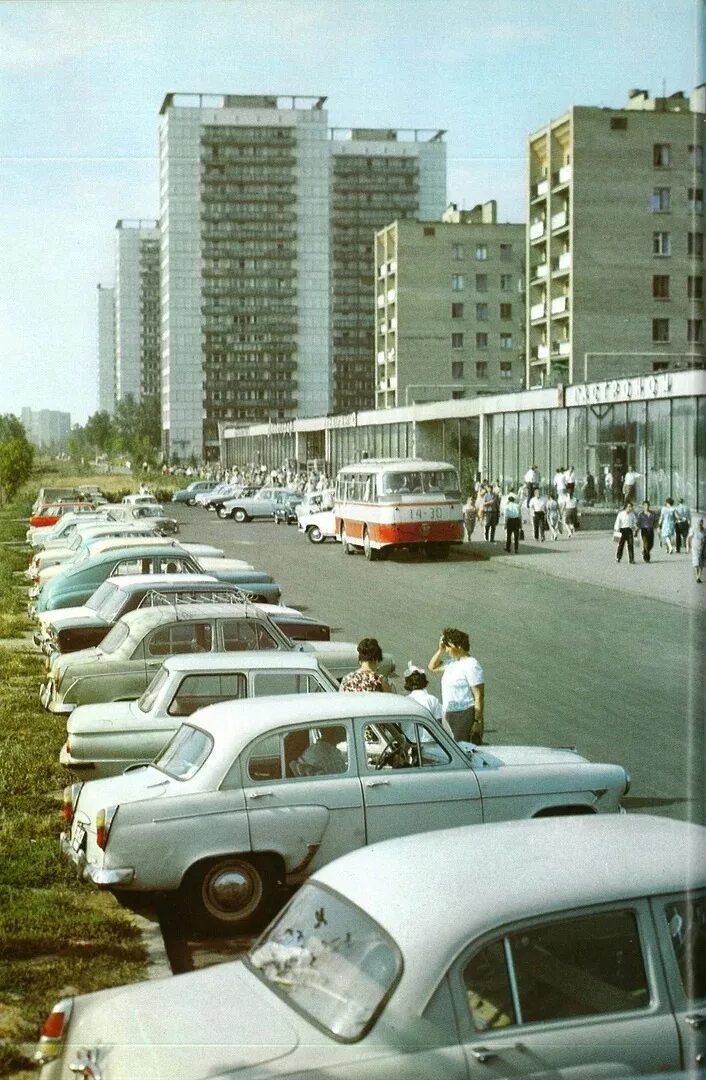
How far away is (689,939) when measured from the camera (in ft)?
12.5

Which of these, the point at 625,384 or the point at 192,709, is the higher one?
the point at 625,384

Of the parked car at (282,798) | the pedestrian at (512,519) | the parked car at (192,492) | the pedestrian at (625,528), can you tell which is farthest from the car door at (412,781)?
the parked car at (192,492)

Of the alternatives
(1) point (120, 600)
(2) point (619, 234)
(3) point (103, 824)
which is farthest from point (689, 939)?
(2) point (619, 234)

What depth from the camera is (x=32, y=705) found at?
12812 mm

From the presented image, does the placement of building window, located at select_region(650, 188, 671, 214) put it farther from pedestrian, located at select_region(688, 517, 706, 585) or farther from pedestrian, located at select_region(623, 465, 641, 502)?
pedestrian, located at select_region(688, 517, 706, 585)

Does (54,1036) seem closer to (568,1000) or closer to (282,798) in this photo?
(568,1000)

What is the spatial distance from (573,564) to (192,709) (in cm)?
2014

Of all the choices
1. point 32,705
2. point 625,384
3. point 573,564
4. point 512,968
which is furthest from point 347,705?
point 625,384

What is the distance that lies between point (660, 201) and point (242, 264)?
73.0 meters

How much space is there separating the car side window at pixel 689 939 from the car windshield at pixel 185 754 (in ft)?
11.6

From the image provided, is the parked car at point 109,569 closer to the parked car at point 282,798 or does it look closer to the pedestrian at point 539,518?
the parked car at point 282,798

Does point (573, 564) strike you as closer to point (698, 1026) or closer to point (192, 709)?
point (192, 709)

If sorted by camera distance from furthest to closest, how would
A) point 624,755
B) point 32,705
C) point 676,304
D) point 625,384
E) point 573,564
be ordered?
point 676,304
point 625,384
point 573,564
point 32,705
point 624,755

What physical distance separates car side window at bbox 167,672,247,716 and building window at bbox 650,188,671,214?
59.8m
